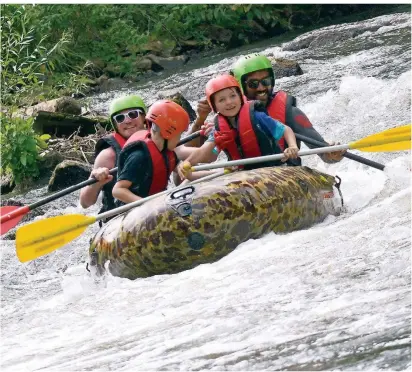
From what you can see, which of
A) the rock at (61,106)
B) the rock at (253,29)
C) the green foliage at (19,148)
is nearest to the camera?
the green foliage at (19,148)

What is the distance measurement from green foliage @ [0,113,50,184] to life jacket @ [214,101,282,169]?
406cm

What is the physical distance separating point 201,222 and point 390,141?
136cm

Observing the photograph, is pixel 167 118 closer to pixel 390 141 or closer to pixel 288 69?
pixel 390 141

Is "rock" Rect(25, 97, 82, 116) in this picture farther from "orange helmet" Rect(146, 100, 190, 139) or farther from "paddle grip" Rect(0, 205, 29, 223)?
"orange helmet" Rect(146, 100, 190, 139)

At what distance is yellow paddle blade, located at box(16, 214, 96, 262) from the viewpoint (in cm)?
600

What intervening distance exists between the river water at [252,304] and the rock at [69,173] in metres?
1.82

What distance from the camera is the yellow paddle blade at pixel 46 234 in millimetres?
5996

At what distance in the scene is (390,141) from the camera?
5.87 m

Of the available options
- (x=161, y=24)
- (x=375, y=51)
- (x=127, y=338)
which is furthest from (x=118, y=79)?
(x=127, y=338)

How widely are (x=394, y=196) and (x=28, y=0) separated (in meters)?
9.11

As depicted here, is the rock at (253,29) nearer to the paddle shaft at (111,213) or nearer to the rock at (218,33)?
the rock at (218,33)

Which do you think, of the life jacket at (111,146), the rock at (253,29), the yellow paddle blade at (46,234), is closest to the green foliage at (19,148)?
the life jacket at (111,146)

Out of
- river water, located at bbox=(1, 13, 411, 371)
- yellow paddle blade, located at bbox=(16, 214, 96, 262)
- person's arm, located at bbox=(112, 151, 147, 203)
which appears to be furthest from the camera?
yellow paddle blade, located at bbox=(16, 214, 96, 262)

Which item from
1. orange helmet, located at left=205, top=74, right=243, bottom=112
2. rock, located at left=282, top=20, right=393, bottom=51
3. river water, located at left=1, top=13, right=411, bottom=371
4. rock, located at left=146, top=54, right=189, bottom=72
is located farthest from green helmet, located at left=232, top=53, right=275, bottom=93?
rock, located at left=146, top=54, right=189, bottom=72
